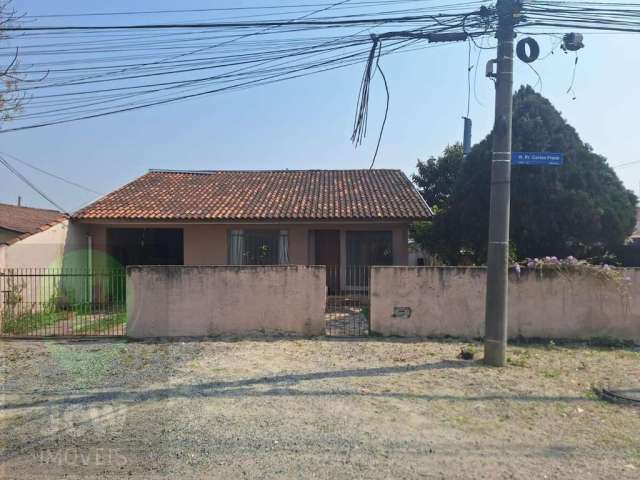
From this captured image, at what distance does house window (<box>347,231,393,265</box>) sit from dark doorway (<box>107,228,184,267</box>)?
17.8 feet

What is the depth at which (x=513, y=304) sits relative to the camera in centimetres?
954

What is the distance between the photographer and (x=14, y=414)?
560cm

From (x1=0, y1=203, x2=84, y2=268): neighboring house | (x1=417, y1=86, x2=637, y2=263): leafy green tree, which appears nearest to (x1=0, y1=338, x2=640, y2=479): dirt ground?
(x1=417, y1=86, x2=637, y2=263): leafy green tree

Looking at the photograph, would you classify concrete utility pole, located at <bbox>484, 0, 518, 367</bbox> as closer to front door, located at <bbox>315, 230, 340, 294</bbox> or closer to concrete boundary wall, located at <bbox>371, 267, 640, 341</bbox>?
concrete boundary wall, located at <bbox>371, 267, 640, 341</bbox>

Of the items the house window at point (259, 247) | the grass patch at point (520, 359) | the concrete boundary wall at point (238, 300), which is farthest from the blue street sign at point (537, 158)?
the house window at point (259, 247)

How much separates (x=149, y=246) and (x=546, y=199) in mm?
11977

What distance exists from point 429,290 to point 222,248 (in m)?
7.87

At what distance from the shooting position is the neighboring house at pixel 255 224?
1494 cm

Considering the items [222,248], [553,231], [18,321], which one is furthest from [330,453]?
[222,248]

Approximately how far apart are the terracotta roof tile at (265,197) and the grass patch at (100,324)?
13.5 ft

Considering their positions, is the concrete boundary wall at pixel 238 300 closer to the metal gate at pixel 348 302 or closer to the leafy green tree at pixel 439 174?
the metal gate at pixel 348 302

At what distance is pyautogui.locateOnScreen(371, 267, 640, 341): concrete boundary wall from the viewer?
9.49 meters

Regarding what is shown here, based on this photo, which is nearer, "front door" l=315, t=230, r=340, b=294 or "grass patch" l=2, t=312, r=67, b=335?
"grass patch" l=2, t=312, r=67, b=335

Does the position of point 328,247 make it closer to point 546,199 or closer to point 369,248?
point 369,248
